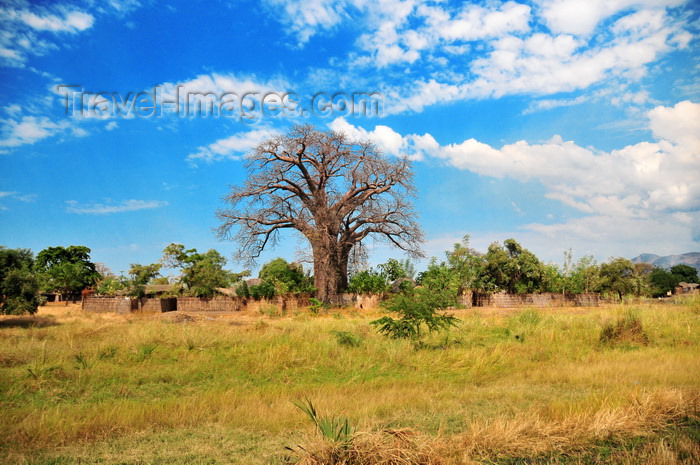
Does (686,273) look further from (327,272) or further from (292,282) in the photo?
(292,282)

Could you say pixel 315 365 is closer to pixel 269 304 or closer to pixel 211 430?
pixel 211 430

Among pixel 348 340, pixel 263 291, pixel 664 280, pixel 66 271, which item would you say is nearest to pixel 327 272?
pixel 263 291

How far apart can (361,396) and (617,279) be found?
3997 cm

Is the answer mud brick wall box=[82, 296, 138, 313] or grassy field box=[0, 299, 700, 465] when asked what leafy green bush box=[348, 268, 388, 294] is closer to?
mud brick wall box=[82, 296, 138, 313]

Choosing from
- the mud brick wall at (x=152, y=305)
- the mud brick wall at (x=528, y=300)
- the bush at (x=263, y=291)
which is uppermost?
the bush at (x=263, y=291)

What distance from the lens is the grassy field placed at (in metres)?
4.49

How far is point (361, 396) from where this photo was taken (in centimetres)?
721

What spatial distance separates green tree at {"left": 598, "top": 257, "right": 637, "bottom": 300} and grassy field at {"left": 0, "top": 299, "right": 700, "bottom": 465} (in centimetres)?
2767

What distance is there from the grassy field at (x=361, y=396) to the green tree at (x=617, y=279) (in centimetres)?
2767

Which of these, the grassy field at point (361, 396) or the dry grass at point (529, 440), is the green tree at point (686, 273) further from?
the dry grass at point (529, 440)

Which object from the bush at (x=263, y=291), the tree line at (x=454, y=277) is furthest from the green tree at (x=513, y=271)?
the bush at (x=263, y=291)

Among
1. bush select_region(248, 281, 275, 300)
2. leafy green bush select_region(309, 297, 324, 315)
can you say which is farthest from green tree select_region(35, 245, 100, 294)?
leafy green bush select_region(309, 297, 324, 315)

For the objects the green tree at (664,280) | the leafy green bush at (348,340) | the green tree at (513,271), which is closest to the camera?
the leafy green bush at (348,340)

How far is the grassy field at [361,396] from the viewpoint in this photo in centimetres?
449
